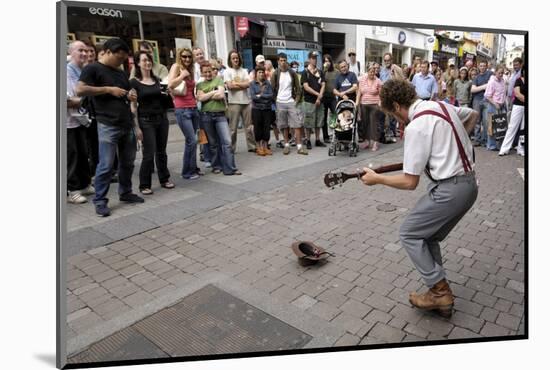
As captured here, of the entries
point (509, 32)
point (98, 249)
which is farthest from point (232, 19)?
point (98, 249)

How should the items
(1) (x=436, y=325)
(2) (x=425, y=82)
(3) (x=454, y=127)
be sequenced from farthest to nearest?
(2) (x=425, y=82), (1) (x=436, y=325), (3) (x=454, y=127)

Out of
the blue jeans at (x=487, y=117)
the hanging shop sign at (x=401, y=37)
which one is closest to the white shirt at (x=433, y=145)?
the hanging shop sign at (x=401, y=37)

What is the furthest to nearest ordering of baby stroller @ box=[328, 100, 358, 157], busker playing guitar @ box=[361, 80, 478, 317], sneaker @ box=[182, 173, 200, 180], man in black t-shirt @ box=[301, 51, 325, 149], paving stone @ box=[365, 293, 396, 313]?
baby stroller @ box=[328, 100, 358, 157]
sneaker @ box=[182, 173, 200, 180]
man in black t-shirt @ box=[301, 51, 325, 149]
paving stone @ box=[365, 293, 396, 313]
busker playing guitar @ box=[361, 80, 478, 317]

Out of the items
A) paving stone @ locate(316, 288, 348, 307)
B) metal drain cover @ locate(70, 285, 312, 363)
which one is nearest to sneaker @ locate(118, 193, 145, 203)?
metal drain cover @ locate(70, 285, 312, 363)

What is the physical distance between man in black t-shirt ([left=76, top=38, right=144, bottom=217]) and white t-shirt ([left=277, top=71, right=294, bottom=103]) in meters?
1.54

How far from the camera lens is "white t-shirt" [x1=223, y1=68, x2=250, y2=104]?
3.93 metres

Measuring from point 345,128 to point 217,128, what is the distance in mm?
2294

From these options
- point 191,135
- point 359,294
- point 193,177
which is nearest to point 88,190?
point 193,177

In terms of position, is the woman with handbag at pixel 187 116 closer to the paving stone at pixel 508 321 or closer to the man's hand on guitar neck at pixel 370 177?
the man's hand on guitar neck at pixel 370 177

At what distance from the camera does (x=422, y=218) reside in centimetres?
239

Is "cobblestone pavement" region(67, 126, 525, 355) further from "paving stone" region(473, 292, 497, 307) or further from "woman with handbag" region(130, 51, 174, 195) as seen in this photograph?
"woman with handbag" region(130, 51, 174, 195)

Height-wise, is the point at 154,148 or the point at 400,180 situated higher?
the point at 154,148

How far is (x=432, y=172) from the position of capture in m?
2.30

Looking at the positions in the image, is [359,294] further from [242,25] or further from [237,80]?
[237,80]
